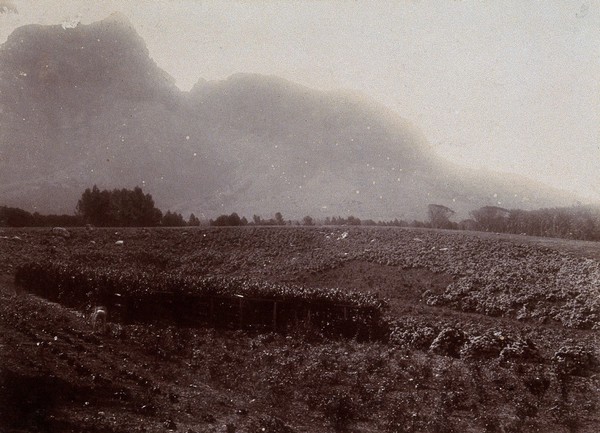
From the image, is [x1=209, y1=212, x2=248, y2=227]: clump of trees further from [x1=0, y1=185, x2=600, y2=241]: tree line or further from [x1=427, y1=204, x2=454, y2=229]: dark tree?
[x1=427, y1=204, x2=454, y2=229]: dark tree

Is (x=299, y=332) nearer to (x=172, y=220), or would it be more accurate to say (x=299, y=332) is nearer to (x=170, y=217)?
(x=172, y=220)

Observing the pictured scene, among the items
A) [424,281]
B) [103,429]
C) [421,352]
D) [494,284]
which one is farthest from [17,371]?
[494,284]

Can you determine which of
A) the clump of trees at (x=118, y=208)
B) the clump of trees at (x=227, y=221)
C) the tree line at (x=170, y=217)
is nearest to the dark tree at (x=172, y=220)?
the tree line at (x=170, y=217)

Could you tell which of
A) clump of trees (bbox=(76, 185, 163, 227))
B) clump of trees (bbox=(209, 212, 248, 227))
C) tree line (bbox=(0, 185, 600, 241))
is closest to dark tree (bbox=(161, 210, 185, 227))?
tree line (bbox=(0, 185, 600, 241))

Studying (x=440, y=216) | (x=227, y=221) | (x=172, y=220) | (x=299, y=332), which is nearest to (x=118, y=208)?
(x=172, y=220)

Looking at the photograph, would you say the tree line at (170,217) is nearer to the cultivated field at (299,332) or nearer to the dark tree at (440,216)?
the dark tree at (440,216)

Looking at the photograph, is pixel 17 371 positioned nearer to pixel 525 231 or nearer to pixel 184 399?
pixel 184 399
